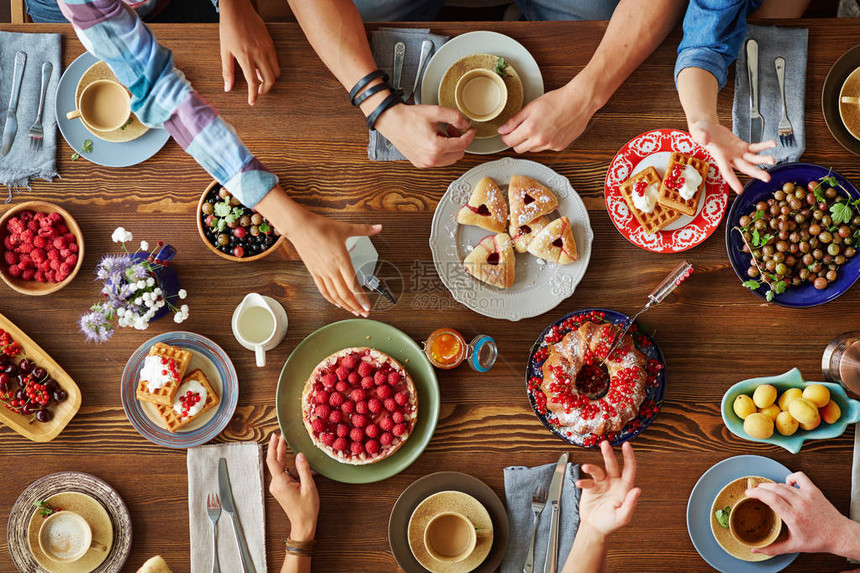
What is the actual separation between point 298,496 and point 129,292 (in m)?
0.78

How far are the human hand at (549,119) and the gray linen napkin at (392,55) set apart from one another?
0.34 meters

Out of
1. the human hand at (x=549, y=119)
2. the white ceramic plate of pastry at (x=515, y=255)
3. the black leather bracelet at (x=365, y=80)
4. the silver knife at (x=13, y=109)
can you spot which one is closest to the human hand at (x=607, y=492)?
the white ceramic plate of pastry at (x=515, y=255)

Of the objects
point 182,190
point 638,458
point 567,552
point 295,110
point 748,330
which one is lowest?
point 567,552

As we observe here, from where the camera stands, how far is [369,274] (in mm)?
1799

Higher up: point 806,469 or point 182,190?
point 182,190

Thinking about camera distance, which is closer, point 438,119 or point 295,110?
point 438,119

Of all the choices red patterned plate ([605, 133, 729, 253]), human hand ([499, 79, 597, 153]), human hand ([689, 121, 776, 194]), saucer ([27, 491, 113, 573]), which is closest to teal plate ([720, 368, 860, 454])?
red patterned plate ([605, 133, 729, 253])

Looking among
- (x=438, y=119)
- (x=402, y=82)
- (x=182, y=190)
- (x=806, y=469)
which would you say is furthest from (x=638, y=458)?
(x=182, y=190)

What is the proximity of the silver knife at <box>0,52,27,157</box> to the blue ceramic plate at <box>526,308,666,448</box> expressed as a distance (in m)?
1.77

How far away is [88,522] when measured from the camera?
5.79ft

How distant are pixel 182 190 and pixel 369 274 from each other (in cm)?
66

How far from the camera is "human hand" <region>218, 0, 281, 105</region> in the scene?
1.75 meters

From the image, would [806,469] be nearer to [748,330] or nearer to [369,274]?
[748,330]

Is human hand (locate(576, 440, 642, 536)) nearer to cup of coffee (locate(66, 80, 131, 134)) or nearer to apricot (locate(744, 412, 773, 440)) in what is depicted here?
apricot (locate(744, 412, 773, 440))
